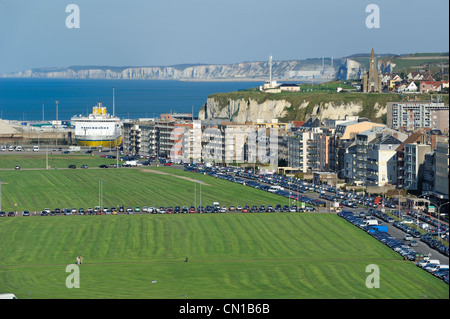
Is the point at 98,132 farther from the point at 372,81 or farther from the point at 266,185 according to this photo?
the point at 266,185

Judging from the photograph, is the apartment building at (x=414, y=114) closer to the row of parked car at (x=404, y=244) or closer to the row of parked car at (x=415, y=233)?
the row of parked car at (x=415, y=233)

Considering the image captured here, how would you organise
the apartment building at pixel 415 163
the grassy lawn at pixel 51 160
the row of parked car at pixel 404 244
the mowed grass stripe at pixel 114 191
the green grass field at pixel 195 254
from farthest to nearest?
the grassy lawn at pixel 51 160
the apartment building at pixel 415 163
the mowed grass stripe at pixel 114 191
the row of parked car at pixel 404 244
the green grass field at pixel 195 254

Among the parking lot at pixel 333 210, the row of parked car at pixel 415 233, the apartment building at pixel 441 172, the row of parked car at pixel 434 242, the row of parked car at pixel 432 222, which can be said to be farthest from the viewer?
the apartment building at pixel 441 172

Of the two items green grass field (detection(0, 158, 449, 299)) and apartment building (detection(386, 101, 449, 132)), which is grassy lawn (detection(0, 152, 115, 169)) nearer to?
green grass field (detection(0, 158, 449, 299))

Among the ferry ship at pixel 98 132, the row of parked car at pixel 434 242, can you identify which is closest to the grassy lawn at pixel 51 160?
the ferry ship at pixel 98 132

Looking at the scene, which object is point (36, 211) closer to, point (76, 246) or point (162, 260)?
point (76, 246)
